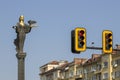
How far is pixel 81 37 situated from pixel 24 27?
293 cm

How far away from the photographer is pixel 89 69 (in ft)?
394

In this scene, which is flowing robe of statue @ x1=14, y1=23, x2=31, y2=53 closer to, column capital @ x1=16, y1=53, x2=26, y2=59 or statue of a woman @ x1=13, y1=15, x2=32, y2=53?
statue of a woman @ x1=13, y1=15, x2=32, y2=53

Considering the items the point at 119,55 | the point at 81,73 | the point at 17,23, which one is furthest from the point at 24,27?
the point at 81,73

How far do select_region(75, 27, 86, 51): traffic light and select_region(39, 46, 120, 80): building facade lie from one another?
78776mm

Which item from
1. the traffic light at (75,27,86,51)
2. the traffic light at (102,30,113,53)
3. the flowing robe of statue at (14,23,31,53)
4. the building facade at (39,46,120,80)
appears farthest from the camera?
the building facade at (39,46,120,80)

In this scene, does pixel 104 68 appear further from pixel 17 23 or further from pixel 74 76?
pixel 17 23

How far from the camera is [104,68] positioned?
111 metres

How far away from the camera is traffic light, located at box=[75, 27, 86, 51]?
2514cm

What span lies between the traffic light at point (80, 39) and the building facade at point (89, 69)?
78.8 metres

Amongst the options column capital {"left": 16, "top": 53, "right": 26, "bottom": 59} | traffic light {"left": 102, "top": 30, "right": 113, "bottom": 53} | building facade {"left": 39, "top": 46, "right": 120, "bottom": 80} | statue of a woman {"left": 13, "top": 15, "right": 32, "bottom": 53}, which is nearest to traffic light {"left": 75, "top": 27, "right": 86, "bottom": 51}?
traffic light {"left": 102, "top": 30, "right": 113, "bottom": 53}

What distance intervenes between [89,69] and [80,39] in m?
95.1

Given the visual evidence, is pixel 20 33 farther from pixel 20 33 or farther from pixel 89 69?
pixel 89 69

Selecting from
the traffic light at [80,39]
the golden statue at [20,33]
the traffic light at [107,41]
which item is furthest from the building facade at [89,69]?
the traffic light at [80,39]

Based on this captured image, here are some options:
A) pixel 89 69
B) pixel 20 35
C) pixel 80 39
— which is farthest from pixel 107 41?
pixel 89 69
